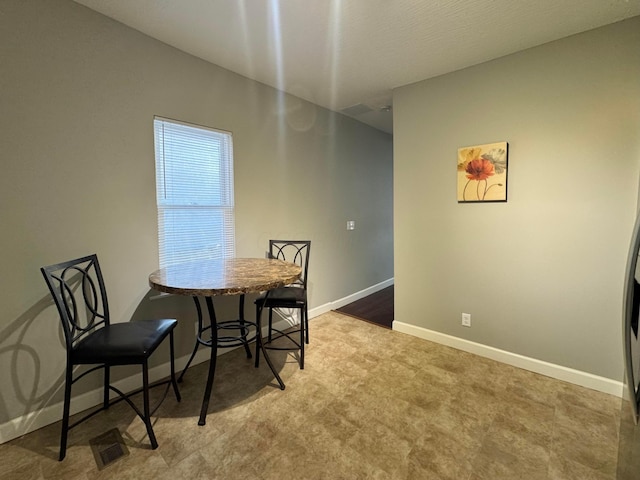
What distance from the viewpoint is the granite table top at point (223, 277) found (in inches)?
62.8

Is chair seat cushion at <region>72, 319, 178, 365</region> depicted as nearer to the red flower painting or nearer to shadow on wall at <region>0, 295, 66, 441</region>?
shadow on wall at <region>0, 295, 66, 441</region>

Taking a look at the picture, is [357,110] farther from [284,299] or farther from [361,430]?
[361,430]

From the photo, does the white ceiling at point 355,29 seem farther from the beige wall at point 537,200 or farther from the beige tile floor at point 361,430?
the beige tile floor at point 361,430

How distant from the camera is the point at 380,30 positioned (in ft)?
6.75

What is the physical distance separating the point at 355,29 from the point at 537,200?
189 centimetres

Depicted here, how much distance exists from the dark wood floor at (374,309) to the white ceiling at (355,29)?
2.63 meters

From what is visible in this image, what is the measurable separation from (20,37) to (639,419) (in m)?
3.28

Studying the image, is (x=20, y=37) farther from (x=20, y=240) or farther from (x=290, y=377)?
(x=290, y=377)

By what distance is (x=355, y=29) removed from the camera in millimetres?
2043

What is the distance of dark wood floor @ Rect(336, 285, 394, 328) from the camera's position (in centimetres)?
348

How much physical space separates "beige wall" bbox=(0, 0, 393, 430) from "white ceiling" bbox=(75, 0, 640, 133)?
24cm

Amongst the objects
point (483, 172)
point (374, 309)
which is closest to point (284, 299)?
point (374, 309)

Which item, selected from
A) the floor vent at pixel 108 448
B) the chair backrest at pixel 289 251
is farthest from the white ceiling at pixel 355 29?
the floor vent at pixel 108 448

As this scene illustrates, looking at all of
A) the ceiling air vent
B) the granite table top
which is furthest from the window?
the ceiling air vent
